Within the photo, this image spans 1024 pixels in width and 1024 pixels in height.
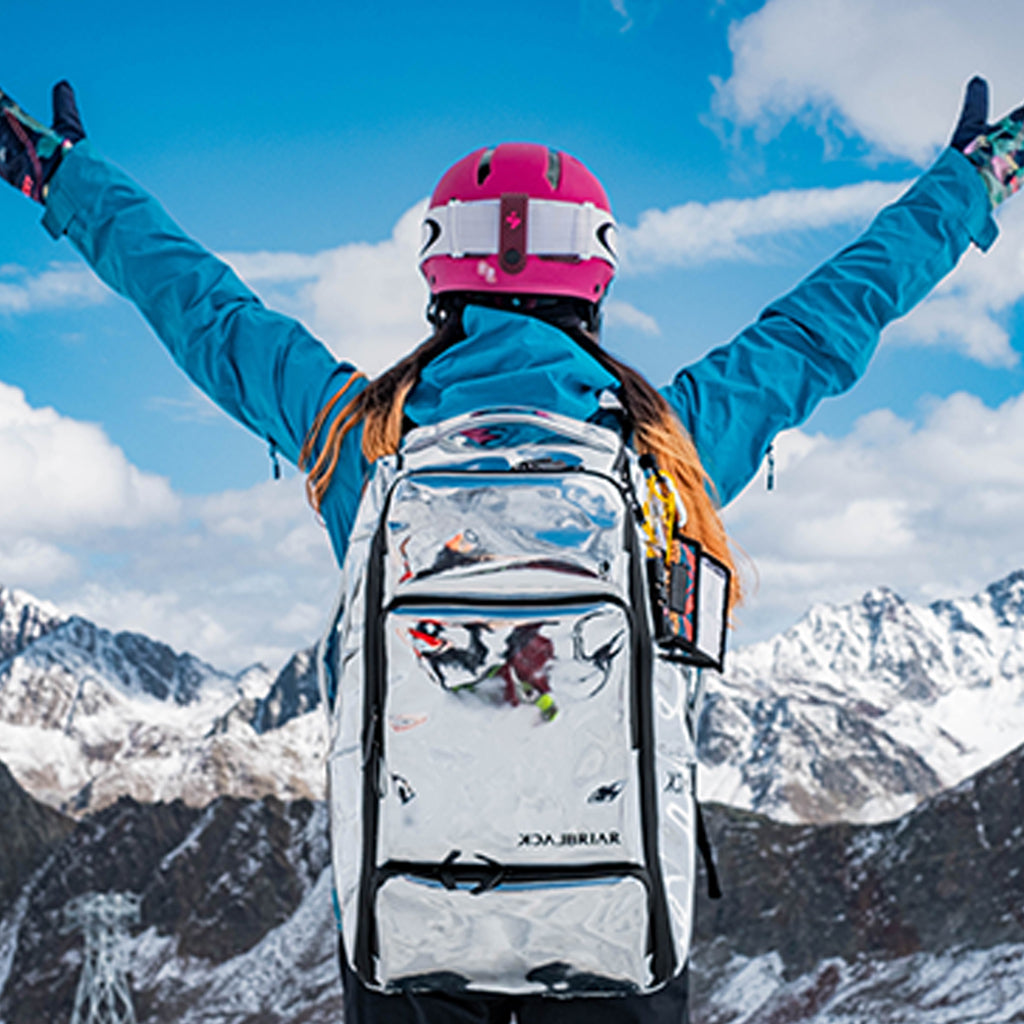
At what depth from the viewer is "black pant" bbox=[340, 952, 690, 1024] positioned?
269 centimetres

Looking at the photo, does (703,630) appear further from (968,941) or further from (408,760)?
(968,941)

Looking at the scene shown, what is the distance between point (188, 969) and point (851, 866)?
47.8m

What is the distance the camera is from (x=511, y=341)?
2.96 meters

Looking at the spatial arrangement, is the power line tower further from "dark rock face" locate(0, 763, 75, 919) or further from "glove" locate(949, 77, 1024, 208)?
"glove" locate(949, 77, 1024, 208)

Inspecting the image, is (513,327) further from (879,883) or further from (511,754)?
(879,883)

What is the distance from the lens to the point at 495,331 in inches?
118

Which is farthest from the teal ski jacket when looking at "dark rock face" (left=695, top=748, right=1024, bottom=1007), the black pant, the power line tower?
the power line tower

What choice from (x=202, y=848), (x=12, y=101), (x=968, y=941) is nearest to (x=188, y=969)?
(x=202, y=848)

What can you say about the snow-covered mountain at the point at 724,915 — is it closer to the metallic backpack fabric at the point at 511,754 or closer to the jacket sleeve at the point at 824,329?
the jacket sleeve at the point at 824,329

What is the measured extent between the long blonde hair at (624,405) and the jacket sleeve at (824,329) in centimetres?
26

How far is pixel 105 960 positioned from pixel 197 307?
7637 cm

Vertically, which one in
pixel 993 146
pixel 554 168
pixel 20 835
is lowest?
pixel 554 168

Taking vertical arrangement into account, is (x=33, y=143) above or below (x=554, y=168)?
above

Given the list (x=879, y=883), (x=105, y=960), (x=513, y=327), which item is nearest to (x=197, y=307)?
(x=513, y=327)
